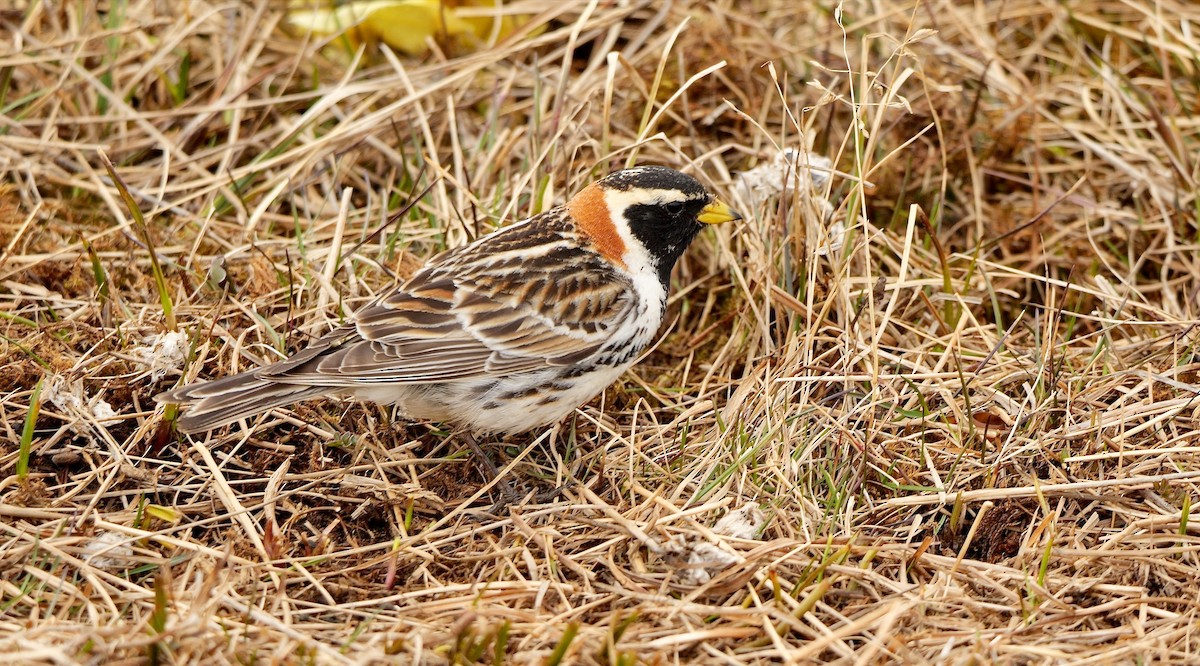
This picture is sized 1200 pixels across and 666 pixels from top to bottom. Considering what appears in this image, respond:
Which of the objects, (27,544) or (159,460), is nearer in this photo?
(27,544)

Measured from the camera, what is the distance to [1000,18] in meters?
7.38

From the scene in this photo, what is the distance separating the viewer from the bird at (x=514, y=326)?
16.0 feet

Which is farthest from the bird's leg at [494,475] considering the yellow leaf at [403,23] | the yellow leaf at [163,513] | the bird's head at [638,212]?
the yellow leaf at [403,23]

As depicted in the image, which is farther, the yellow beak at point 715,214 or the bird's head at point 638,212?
the yellow beak at point 715,214

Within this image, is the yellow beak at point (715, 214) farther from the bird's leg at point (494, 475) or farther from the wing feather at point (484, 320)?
the bird's leg at point (494, 475)

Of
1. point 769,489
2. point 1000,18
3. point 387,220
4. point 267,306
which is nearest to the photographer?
point 769,489

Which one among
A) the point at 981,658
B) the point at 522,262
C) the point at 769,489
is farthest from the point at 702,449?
the point at 981,658

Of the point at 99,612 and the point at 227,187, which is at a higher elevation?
the point at 227,187

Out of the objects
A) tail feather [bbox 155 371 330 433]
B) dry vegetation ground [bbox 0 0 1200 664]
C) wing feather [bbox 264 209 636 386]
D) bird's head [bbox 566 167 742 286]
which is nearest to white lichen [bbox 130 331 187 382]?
dry vegetation ground [bbox 0 0 1200 664]

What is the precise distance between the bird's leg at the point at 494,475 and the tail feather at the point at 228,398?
0.76m

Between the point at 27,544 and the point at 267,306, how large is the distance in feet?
5.58

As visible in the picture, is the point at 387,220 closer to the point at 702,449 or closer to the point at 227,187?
the point at 227,187

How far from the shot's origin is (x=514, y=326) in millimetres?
5180

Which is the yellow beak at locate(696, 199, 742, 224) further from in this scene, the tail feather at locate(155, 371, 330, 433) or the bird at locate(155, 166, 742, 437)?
the tail feather at locate(155, 371, 330, 433)
